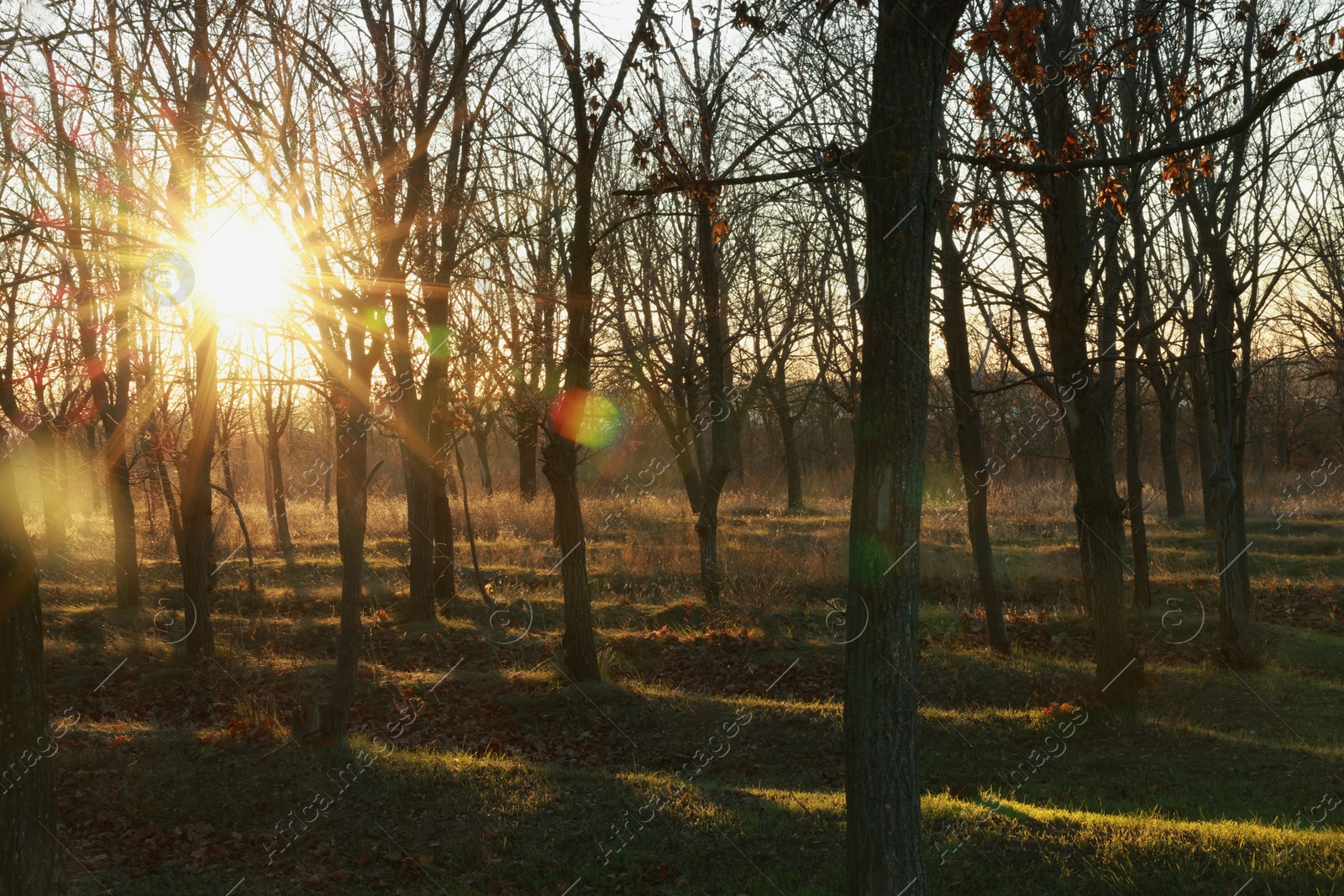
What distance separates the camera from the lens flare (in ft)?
31.7

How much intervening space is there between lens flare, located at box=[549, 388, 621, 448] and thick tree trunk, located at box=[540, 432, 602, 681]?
7.7 inches

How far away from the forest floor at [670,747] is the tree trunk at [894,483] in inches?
55.1

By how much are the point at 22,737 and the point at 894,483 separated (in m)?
4.66

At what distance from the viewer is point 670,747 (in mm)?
8602

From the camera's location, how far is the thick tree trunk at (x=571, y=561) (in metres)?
9.66

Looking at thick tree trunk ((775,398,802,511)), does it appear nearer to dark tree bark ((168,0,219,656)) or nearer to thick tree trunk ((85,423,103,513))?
thick tree trunk ((85,423,103,513))

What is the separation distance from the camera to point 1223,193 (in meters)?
11.5

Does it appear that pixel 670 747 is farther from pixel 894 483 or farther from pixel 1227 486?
pixel 1227 486

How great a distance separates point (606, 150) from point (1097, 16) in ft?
33.5

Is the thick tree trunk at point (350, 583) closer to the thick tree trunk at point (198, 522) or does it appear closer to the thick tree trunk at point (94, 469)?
the thick tree trunk at point (198, 522)

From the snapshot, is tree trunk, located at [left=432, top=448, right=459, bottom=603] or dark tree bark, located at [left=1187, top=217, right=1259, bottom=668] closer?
dark tree bark, located at [left=1187, top=217, right=1259, bottom=668]

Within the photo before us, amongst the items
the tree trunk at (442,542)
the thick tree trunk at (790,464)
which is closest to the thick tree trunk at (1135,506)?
the tree trunk at (442,542)

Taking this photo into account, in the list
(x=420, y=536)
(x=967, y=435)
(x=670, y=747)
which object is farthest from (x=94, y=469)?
(x=967, y=435)

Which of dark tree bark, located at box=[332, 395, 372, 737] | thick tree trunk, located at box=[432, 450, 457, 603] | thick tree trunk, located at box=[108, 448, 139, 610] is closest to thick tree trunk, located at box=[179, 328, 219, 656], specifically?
thick tree trunk, located at box=[108, 448, 139, 610]
